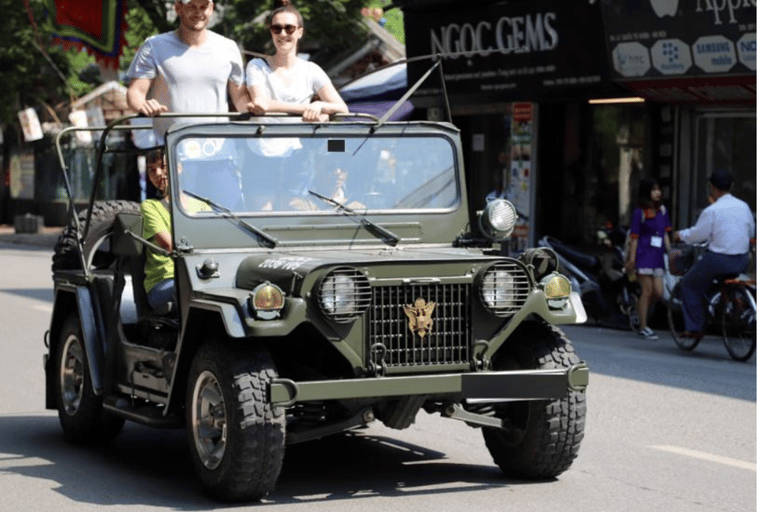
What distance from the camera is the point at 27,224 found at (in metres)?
43.3

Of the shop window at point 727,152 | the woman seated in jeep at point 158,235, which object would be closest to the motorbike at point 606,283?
the shop window at point 727,152

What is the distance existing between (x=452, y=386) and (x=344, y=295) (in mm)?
662

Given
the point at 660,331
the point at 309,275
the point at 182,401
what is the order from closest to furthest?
the point at 309,275, the point at 182,401, the point at 660,331

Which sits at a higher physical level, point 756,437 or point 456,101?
point 456,101

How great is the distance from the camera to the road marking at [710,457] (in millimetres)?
9203

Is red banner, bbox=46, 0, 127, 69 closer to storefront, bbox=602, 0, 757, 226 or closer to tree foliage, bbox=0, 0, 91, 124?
tree foliage, bbox=0, 0, 91, 124

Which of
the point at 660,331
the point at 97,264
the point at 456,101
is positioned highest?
the point at 456,101

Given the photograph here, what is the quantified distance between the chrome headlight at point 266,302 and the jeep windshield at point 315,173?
3.71ft

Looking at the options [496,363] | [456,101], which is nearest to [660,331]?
[456,101]

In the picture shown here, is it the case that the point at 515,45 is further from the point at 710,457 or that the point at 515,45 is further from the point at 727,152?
the point at 710,457

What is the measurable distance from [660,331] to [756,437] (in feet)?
28.2

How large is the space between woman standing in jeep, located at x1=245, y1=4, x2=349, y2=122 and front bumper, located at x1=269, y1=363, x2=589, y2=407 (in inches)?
79.2

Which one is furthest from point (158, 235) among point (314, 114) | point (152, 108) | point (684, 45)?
point (684, 45)

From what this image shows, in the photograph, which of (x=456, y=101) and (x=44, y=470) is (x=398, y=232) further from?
(x=456, y=101)
